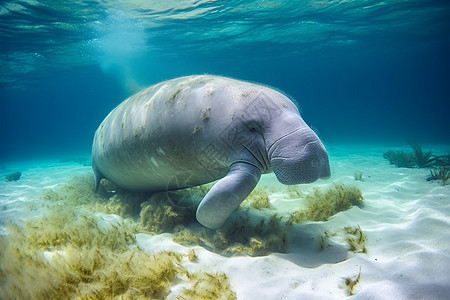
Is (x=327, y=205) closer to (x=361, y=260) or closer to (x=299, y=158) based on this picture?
(x=361, y=260)

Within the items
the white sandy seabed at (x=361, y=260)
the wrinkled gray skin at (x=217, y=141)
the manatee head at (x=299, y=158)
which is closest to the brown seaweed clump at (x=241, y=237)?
the white sandy seabed at (x=361, y=260)

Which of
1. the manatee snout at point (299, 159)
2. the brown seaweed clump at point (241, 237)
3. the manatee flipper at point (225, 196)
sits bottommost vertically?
the brown seaweed clump at point (241, 237)

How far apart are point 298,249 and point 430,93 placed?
148716 millimetres

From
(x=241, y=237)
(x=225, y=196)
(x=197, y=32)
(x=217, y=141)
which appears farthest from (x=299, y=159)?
(x=197, y=32)

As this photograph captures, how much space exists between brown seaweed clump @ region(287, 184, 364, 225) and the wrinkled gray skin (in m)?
0.95

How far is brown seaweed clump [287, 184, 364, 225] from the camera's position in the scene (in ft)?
10.5

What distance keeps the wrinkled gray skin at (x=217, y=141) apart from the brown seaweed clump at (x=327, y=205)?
3.12 feet

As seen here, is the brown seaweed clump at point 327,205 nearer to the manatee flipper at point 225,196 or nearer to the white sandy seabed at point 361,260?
the white sandy seabed at point 361,260

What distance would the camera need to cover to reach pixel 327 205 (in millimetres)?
3371

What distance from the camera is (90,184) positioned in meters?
5.96

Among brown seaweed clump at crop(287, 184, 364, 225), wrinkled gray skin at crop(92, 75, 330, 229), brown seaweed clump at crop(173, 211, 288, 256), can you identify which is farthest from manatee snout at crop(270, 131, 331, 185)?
brown seaweed clump at crop(287, 184, 364, 225)

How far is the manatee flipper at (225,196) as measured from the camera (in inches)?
88.9

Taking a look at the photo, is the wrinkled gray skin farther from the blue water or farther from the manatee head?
the blue water

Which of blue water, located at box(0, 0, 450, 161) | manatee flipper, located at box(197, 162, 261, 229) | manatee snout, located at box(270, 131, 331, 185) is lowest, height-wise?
manatee flipper, located at box(197, 162, 261, 229)
